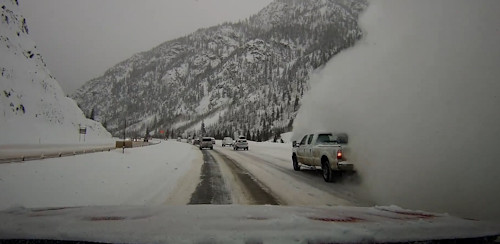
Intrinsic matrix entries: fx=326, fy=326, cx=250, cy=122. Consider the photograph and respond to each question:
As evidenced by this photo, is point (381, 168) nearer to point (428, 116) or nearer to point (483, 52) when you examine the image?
point (428, 116)

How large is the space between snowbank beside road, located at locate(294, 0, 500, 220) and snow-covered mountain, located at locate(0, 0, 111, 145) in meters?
56.1

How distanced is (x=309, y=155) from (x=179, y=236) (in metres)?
10.4

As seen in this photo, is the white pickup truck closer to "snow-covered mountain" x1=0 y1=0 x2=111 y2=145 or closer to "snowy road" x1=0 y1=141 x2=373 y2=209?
"snowy road" x1=0 y1=141 x2=373 y2=209

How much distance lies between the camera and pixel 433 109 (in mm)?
6496

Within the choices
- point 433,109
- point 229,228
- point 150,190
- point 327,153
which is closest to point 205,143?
point 327,153

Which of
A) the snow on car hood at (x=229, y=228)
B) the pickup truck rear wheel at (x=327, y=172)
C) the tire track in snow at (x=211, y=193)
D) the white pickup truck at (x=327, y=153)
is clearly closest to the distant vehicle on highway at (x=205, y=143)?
the white pickup truck at (x=327, y=153)

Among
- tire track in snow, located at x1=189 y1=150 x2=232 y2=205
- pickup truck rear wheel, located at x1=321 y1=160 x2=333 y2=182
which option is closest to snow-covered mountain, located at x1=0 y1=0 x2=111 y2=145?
tire track in snow, located at x1=189 y1=150 x2=232 y2=205

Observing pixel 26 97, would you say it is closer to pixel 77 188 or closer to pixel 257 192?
pixel 77 188

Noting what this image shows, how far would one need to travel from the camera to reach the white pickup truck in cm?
995

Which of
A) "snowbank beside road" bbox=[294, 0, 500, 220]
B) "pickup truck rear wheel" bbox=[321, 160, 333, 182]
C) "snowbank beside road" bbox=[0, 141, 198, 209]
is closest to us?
"snowbank beside road" bbox=[294, 0, 500, 220]

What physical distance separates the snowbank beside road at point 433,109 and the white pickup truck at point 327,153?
0.51m

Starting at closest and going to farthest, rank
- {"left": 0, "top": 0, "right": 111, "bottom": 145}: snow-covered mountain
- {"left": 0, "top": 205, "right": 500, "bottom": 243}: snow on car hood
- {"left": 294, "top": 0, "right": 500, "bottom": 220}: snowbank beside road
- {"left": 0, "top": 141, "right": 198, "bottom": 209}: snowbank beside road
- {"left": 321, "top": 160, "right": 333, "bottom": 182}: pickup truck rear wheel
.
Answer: {"left": 0, "top": 205, "right": 500, "bottom": 243}: snow on car hood
{"left": 294, "top": 0, "right": 500, "bottom": 220}: snowbank beside road
{"left": 0, "top": 141, "right": 198, "bottom": 209}: snowbank beside road
{"left": 321, "top": 160, "right": 333, "bottom": 182}: pickup truck rear wheel
{"left": 0, "top": 0, "right": 111, "bottom": 145}: snow-covered mountain

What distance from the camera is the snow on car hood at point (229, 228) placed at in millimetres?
2561

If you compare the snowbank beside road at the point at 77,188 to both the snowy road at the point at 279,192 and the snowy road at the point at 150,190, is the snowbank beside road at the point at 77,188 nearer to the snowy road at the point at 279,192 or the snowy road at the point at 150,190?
the snowy road at the point at 150,190
